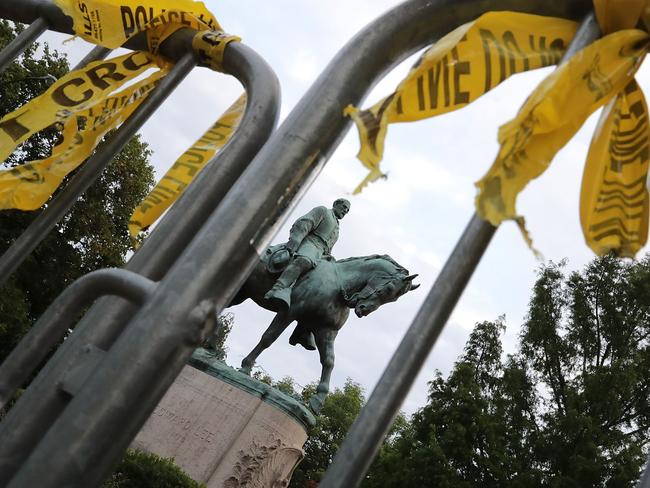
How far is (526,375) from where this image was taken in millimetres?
22016

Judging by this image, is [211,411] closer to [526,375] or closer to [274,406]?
[274,406]

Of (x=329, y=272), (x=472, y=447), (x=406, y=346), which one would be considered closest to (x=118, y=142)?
(x=406, y=346)

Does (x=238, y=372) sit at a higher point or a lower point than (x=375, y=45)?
higher

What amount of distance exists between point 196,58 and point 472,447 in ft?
66.7

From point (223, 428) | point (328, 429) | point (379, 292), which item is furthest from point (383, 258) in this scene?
point (328, 429)

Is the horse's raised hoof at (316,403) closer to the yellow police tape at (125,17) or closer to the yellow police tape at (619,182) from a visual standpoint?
the yellow police tape at (125,17)

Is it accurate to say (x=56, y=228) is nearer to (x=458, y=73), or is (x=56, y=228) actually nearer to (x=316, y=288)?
(x=316, y=288)

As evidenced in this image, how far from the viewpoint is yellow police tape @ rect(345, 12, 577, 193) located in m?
1.71

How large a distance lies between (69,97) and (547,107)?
1848 mm

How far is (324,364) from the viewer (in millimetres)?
10633

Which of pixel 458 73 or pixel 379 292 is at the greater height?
pixel 379 292

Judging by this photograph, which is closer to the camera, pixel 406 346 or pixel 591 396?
pixel 406 346

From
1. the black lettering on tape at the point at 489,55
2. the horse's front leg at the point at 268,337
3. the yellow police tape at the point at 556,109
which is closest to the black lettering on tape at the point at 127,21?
the black lettering on tape at the point at 489,55

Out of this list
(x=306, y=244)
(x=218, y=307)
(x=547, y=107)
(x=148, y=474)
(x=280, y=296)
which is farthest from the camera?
(x=306, y=244)
